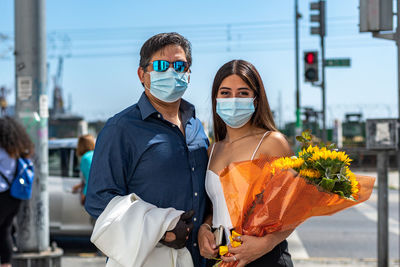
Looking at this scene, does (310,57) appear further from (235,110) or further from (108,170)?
(108,170)

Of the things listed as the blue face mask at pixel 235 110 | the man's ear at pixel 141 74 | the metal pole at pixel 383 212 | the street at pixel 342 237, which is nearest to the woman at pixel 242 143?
the blue face mask at pixel 235 110

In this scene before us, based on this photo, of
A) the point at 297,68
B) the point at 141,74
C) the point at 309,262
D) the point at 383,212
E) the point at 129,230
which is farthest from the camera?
the point at 297,68

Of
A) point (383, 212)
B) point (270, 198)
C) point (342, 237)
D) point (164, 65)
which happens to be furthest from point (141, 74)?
point (342, 237)

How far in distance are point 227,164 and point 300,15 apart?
17592 mm

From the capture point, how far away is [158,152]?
2.78 metres

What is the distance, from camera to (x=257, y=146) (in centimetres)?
283

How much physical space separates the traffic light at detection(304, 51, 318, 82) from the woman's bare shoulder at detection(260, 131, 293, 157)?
1172 centimetres

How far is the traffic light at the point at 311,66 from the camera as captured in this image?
46.4 feet

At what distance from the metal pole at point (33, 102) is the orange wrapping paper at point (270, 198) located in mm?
3514

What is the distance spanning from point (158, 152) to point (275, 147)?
64 cm

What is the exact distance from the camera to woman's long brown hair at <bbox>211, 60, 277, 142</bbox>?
9.66 ft

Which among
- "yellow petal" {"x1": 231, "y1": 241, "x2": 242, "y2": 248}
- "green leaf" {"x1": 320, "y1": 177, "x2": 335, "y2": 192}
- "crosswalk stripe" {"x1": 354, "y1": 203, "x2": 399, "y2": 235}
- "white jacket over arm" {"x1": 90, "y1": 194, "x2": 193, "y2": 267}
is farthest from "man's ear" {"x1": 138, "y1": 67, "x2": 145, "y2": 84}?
→ "crosswalk stripe" {"x1": 354, "y1": 203, "x2": 399, "y2": 235}

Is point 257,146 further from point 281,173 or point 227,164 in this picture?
point 281,173

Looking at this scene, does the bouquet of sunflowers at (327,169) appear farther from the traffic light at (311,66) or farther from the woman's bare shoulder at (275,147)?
the traffic light at (311,66)
